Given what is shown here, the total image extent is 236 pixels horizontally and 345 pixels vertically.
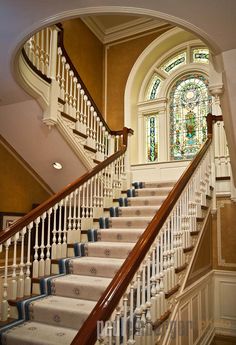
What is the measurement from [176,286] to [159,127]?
16.2 ft

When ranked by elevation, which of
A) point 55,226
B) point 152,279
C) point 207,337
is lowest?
point 207,337

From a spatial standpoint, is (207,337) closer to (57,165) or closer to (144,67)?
(57,165)

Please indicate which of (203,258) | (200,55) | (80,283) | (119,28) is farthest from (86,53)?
(80,283)

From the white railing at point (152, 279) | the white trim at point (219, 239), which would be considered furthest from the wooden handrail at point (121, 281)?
the white trim at point (219, 239)

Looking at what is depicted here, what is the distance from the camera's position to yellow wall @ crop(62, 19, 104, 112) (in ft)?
22.5

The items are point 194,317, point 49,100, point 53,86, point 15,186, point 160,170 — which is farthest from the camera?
point 160,170

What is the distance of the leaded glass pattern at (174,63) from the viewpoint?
750cm

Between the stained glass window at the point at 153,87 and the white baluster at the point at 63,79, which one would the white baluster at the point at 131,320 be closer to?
the white baluster at the point at 63,79

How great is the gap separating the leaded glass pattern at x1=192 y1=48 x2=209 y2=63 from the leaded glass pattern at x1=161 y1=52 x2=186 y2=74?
0.24 metres

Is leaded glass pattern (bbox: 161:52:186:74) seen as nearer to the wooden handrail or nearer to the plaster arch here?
the plaster arch

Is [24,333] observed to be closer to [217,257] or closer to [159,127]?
[217,257]

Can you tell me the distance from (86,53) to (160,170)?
3287 millimetres

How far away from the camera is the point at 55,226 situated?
3629mm

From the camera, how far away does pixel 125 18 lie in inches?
295
